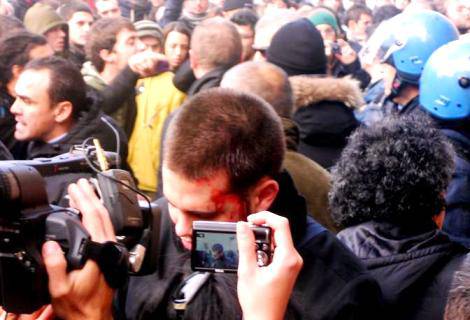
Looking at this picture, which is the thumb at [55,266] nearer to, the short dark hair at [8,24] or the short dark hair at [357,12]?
the short dark hair at [8,24]

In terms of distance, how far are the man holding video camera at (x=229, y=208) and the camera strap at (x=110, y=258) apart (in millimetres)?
252

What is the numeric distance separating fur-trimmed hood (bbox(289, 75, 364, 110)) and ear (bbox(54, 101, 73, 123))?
1.17m

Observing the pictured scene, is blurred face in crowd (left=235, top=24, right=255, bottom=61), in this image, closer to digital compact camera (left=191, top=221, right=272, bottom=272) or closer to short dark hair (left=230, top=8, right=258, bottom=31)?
short dark hair (left=230, top=8, right=258, bottom=31)

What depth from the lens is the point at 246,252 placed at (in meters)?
1.57

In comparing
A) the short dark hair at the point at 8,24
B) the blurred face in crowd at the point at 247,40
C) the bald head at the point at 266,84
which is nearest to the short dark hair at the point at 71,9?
the blurred face in crowd at the point at 247,40

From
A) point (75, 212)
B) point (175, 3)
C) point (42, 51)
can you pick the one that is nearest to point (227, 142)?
point (75, 212)

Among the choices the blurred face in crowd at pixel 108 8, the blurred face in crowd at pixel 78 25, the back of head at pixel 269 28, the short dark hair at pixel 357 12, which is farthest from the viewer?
the short dark hair at pixel 357 12

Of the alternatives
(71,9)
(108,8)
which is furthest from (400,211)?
(108,8)

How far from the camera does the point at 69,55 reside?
22.5ft

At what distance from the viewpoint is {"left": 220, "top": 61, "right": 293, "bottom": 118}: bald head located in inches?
137

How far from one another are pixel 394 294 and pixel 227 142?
28.2 inches

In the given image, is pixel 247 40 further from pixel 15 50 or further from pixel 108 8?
pixel 15 50

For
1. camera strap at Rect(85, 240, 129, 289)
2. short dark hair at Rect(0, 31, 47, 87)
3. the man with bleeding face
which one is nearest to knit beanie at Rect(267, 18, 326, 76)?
short dark hair at Rect(0, 31, 47, 87)

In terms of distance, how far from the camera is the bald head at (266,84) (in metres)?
3.48
